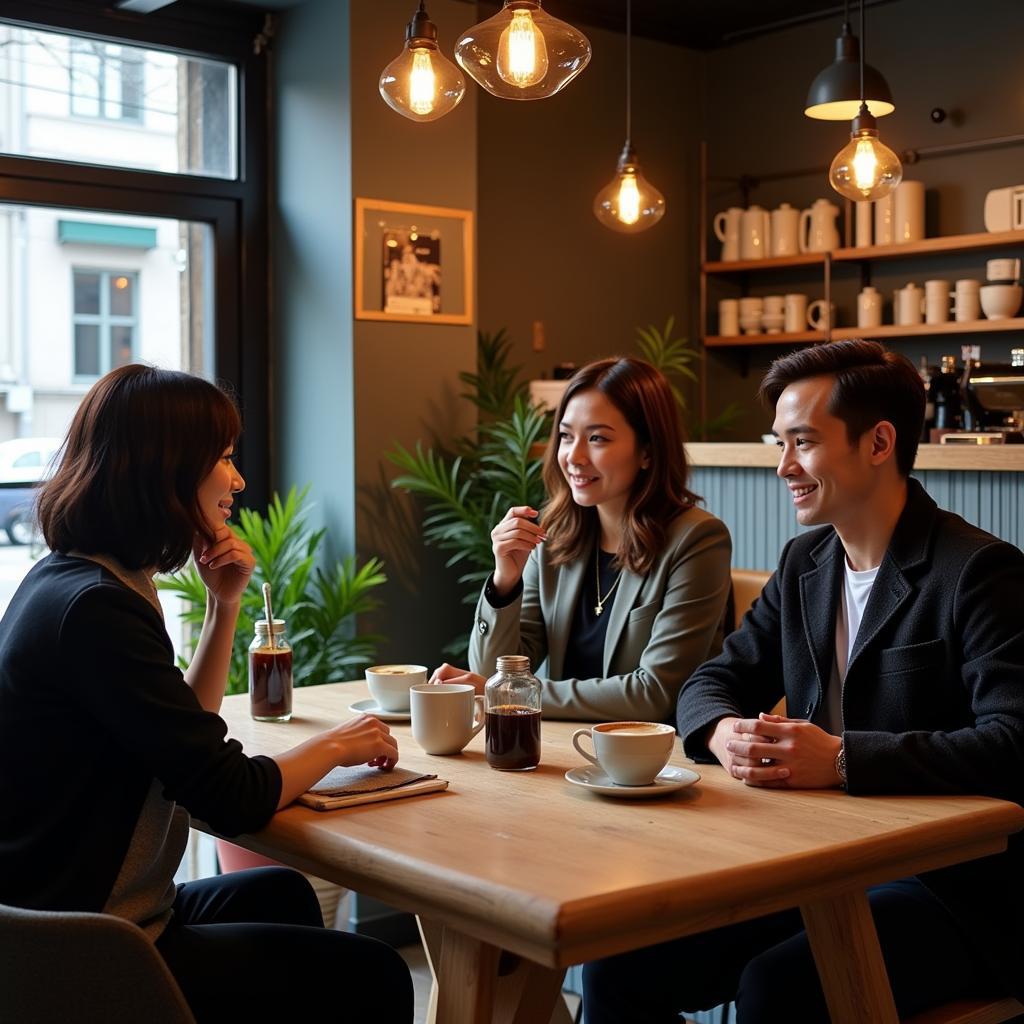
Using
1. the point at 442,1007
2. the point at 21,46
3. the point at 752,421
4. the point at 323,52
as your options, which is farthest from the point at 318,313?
the point at 442,1007

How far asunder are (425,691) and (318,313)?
96.7 inches

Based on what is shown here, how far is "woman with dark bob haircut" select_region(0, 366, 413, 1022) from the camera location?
1.63 metres

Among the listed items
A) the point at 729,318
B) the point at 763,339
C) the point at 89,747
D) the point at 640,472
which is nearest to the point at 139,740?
the point at 89,747

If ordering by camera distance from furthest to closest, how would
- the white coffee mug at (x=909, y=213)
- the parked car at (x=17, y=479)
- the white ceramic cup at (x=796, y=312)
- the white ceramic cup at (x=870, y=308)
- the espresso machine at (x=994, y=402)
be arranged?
the white ceramic cup at (x=796, y=312)
the white ceramic cup at (x=870, y=308)
the white coffee mug at (x=909, y=213)
the parked car at (x=17, y=479)
the espresso machine at (x=994, y=402)

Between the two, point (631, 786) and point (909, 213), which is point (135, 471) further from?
point (909, 213)

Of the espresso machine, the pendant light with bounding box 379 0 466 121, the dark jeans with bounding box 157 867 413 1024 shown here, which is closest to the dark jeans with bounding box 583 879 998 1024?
the dark jeans with bounding box 157 867 413 1024

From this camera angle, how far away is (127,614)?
65.3 inches

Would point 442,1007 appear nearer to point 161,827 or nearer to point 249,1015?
point 249,1015

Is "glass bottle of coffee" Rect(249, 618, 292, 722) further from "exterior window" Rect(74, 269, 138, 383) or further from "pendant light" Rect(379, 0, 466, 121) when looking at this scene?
"exterior window" Rect(74, 269, 138, 383)

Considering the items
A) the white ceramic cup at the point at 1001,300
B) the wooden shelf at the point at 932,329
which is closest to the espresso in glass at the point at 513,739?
the wooden shelf at the point at 932,329

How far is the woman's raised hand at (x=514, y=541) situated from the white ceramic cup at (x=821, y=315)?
310 cm

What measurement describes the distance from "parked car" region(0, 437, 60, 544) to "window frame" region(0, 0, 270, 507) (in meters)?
0.62

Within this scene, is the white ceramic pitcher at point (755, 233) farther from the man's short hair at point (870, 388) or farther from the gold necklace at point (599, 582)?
the man's short hair at point (870, 388)

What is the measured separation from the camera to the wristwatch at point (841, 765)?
5.84 ft
